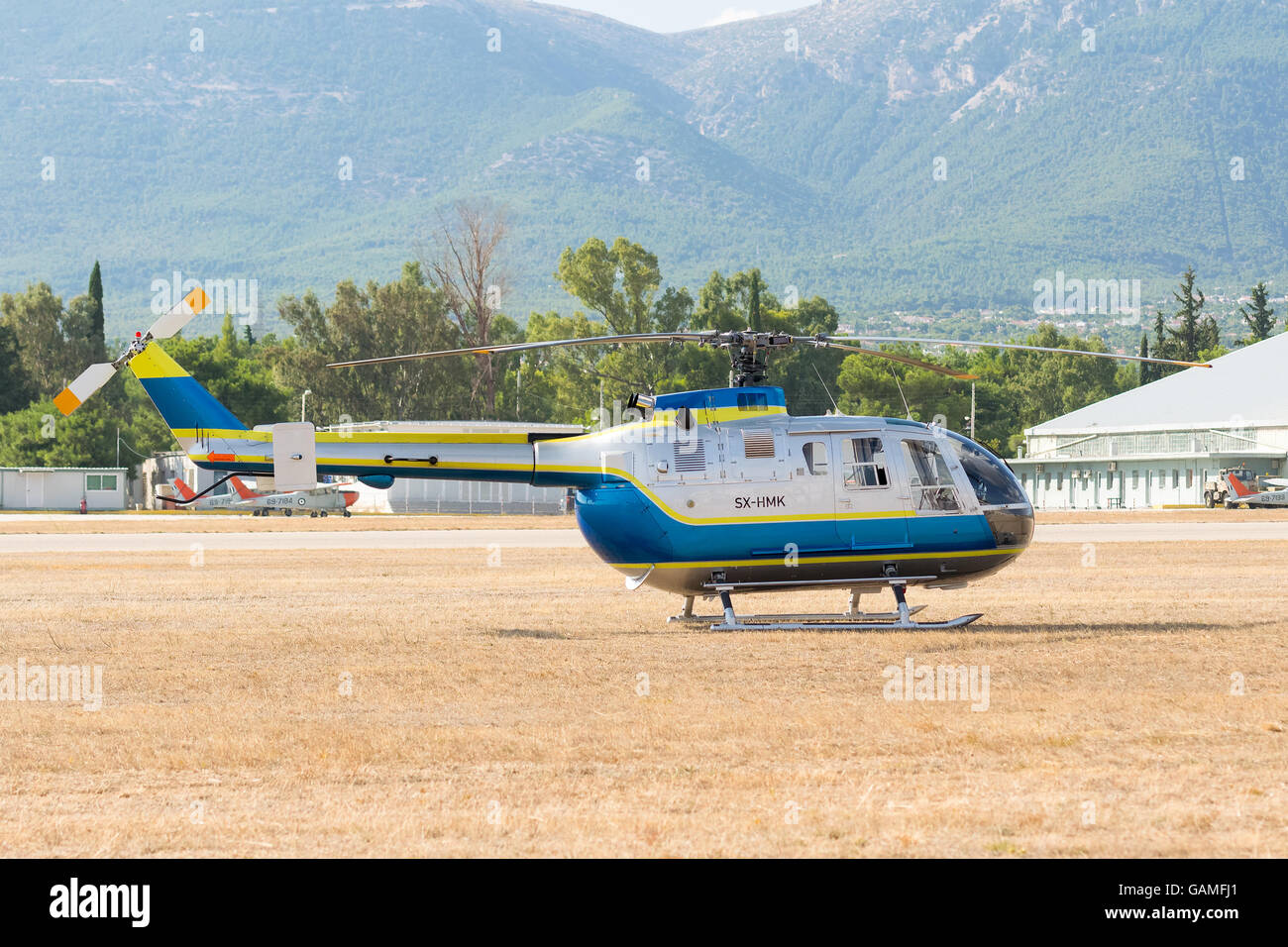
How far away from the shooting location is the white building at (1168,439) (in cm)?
8375

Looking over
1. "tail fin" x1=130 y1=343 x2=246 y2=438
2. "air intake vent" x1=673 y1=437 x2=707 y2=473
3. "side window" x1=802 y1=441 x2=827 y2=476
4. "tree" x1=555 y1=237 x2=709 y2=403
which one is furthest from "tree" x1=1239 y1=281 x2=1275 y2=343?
"tail fin" x1=130 y1=343 x2=246 y2=438

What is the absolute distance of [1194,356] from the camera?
12494 centimetres

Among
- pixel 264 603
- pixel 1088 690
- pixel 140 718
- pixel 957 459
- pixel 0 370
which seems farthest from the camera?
pixel 0 370

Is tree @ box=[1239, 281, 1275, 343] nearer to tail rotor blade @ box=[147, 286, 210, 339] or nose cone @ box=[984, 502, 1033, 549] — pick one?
nose cone @ box=[984, 502, 1033, 549]

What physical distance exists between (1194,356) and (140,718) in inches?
4960

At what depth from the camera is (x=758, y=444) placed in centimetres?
1852

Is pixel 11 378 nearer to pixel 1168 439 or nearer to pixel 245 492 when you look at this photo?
pixel 245 492

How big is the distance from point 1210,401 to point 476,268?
49.5m

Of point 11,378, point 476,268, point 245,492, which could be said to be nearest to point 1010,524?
point 245,492

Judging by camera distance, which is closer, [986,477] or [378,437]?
[986,477]

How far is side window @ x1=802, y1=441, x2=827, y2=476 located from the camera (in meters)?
18.4

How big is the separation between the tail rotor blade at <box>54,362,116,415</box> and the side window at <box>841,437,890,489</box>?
954 centimetres

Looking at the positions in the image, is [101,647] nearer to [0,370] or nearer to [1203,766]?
[1203,766]
